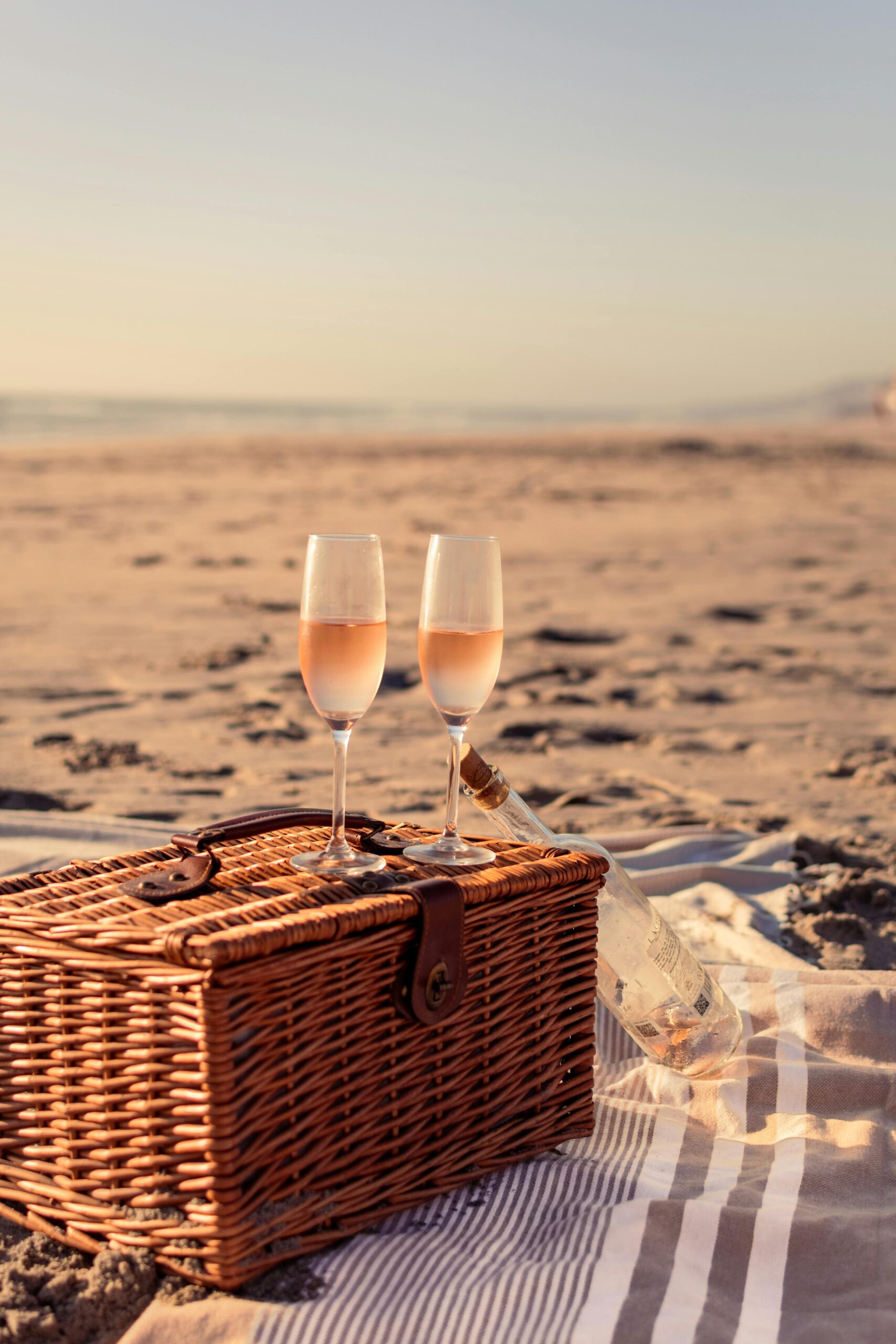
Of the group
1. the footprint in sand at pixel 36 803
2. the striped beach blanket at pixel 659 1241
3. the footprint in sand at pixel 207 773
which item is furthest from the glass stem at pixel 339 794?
the footprint in sand at pixel 207 773

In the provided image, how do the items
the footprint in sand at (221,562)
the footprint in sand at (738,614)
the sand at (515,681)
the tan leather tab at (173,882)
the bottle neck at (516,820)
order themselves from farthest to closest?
the footprint in sand at (221,562)
the footprint in sand at (738,614)
the sand at (515,681)
the bottle neck at (516,820)
the tan leather tab at (173,882)

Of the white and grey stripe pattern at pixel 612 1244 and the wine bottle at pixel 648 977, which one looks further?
the wine bottle at pixel 648 977

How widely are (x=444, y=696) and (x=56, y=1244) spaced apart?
79 cm

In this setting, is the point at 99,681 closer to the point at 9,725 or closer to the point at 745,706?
the point at 9,725

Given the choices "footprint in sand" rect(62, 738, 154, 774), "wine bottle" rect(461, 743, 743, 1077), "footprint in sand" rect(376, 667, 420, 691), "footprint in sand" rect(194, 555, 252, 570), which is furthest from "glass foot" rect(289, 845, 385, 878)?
"footprint in sand" rect(194, 555, 252, 570)

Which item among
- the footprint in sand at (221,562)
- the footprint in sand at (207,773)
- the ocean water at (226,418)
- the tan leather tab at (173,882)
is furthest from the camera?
the ocean water at (226,418)

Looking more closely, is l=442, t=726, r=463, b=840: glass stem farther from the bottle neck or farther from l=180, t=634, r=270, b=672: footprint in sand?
l=180, t=634, r=270, b=672: footprint in sand

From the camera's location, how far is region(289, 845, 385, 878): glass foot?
5.18ft

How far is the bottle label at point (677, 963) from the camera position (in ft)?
6.03

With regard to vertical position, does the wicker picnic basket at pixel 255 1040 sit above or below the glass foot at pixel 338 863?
below

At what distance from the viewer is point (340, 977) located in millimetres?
1452

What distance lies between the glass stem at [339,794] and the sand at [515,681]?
48 centimetres

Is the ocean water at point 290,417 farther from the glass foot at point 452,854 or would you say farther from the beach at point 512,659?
the glass foot at point 452,854

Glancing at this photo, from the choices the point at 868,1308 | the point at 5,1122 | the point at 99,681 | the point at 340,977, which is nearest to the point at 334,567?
the point at 340,977
